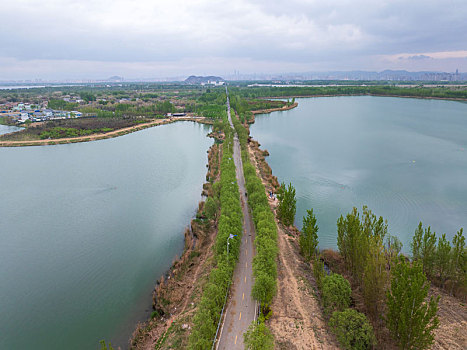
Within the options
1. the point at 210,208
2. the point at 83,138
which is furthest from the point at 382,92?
the point at 210,208

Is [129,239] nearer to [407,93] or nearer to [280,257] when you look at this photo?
[280,257]

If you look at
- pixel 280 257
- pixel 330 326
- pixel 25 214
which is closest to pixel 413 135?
pixel 280 257

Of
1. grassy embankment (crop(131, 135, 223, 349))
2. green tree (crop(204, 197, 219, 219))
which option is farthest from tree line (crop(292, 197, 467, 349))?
green tree (crop(204, 197, 219, 219))

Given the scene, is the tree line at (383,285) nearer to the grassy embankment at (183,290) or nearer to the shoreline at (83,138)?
the grassy embankment at (183,290)

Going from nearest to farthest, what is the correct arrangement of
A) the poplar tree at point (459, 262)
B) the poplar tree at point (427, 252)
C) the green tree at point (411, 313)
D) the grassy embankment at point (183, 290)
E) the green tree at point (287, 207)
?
the green tree at point (411, 313), the grassy embankment at point (183, 290), the poplar tree at point (459, 262), the poplar tree at point (427, 252), the green tree at point (287, 207)

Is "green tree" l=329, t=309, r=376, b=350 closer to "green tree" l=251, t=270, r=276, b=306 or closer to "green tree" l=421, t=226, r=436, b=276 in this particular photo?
"green tree" l=251, t=270, r=276, b=306

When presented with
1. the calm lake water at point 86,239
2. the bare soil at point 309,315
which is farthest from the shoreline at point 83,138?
the bare soil at point 309,315
